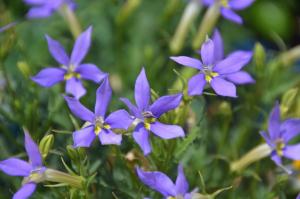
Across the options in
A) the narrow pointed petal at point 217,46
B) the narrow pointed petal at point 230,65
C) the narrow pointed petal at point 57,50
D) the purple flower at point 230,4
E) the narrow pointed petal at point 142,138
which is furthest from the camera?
the purple flower at point 230,4

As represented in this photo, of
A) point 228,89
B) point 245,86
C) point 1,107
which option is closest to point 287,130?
point 228,89

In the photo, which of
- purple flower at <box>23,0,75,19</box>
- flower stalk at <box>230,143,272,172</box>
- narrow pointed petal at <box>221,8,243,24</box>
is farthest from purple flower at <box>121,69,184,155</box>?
purple flower at <box>23,0,75,19</box>

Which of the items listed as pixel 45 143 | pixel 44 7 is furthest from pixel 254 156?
pixel 44 7

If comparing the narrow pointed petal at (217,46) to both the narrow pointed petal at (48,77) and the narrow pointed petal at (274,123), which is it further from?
the narrow pointed petal at (48,77)

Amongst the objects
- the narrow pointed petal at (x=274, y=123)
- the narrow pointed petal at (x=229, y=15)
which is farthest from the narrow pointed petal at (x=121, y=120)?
the narrow pointed petal at (x=229, y=15)

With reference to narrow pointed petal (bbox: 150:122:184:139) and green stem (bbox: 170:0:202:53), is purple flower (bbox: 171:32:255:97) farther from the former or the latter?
green stem (bbox: 170:0:202:53)
